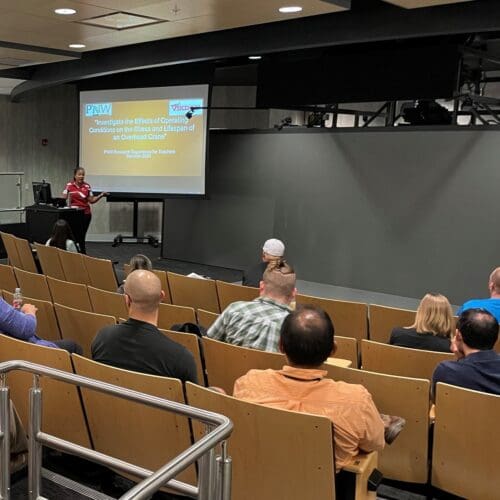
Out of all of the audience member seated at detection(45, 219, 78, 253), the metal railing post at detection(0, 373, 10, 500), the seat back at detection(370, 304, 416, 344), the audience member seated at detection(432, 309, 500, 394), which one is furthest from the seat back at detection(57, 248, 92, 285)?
the audience member seated at detection(432, 309, 500, 394)

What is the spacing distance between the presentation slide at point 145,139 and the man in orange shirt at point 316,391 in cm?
742

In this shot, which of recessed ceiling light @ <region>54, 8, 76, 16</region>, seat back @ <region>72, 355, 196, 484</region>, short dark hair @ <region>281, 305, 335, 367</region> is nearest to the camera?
short dark hair @ <region>281, 305, 335, 367</region>

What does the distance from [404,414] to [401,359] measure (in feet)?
2.23

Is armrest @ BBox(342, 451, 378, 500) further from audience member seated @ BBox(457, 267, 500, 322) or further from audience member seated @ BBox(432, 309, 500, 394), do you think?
audience member seated @ BBox(457, 267, 500, 322)

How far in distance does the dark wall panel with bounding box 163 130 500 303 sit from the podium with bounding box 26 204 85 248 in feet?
6.30

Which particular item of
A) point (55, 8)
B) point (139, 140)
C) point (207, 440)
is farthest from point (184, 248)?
point (207, 440)

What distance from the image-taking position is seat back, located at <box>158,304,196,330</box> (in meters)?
4.38

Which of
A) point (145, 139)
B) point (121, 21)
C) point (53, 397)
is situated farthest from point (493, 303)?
point (145, 139)

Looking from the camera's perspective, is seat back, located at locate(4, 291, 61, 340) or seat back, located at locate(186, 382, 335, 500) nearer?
seat back, located at locate(186, 382, 335, 500)

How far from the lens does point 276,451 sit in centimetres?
218

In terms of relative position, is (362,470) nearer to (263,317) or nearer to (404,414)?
(404,414)

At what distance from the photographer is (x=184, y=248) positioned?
1111cm

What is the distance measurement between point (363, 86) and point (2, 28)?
4556mm

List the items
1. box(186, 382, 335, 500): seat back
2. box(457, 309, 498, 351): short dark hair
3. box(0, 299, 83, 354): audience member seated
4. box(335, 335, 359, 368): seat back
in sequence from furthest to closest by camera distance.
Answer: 1. box(335, 335, 359, 368): seat back
2. box(0, 299, 83, 354): audience member seated
3. box(457, 309, 498, 351): short dark hair
4. box(186, 382, 335, 500): seat back
